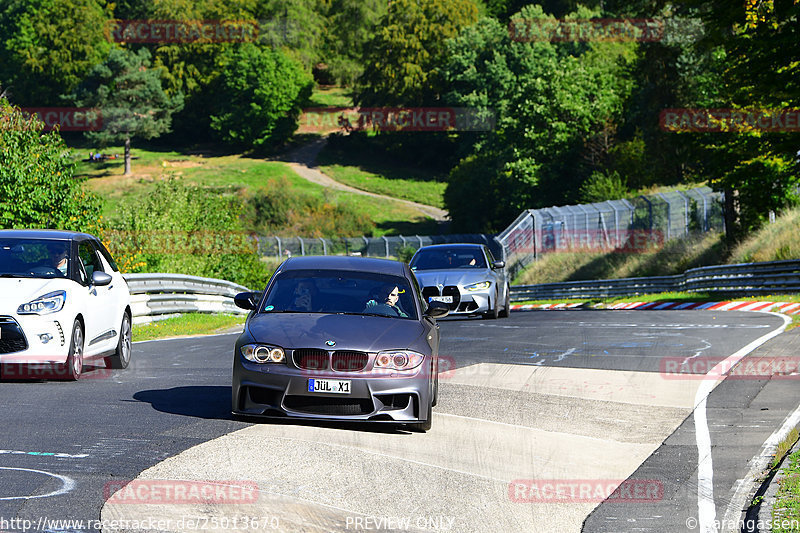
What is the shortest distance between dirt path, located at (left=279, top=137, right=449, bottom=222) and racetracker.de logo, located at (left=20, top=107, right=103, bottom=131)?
19623 millimetres

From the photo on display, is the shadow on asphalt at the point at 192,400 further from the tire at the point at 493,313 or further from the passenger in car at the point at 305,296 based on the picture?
the tire at the point at 493,313

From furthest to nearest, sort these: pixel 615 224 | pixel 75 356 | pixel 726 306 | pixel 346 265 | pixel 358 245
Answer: pixel 358 245
pixel 615 224
pixel 726 306
pixel 75 356
pixel 346 265

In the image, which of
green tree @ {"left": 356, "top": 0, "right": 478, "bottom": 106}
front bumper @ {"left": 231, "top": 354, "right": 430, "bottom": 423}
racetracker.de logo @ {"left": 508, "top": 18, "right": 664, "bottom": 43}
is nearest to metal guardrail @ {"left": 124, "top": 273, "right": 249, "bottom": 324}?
front bumper @ {"left": 231, "top": 354, "right": 430, "bottom": 423}

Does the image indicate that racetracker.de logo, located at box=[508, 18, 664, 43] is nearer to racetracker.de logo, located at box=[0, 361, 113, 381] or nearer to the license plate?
racetracker.de logo, located at box=[0, 361, 113, 381]

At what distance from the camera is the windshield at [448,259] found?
73.0ft

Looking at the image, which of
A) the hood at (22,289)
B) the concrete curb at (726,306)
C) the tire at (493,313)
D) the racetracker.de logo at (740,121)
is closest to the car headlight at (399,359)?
the hood at (22,289)

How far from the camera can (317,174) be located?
108 meters

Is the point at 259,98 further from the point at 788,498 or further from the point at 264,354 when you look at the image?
the point at 788,498

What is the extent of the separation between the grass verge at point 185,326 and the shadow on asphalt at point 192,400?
29.0 feet

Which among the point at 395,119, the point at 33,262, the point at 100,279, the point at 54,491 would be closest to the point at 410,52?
the point at 395,119

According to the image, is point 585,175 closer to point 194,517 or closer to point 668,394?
point 668,394

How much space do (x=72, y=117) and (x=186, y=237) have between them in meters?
83.7

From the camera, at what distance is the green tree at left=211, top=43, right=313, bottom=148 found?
11650 cm

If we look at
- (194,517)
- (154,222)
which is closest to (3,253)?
(194,517)
